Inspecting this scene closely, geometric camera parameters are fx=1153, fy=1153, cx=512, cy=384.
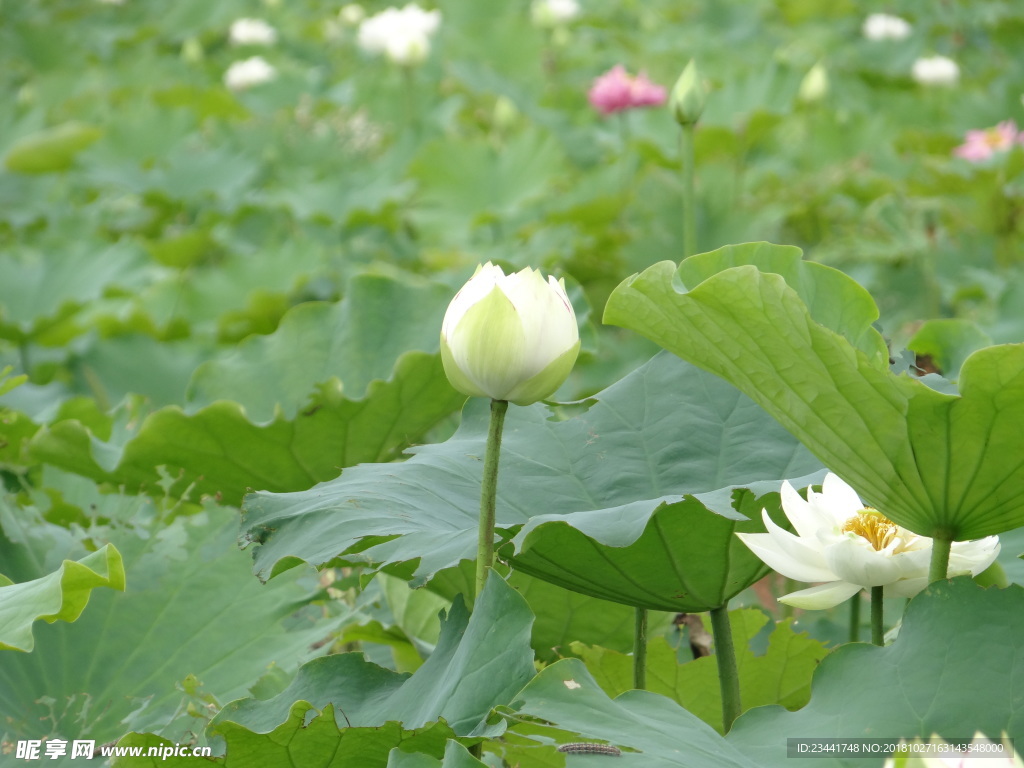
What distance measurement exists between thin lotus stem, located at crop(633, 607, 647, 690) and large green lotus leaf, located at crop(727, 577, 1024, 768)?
167 mm

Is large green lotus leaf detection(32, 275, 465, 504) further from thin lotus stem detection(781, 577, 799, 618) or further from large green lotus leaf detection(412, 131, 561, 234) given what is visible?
large green lotus leaf detection(412, 131, 561, 234)

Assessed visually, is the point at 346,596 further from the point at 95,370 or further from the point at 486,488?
the point at 95,370

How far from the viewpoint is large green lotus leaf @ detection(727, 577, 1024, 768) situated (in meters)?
0.62

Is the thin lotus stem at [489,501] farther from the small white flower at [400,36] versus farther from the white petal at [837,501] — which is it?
the small white flower at [400,36]

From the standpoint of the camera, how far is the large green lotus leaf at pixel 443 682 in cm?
66

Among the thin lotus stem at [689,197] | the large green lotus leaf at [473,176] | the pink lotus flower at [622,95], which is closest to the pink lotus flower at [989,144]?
the pink lotus flower at [622,95]

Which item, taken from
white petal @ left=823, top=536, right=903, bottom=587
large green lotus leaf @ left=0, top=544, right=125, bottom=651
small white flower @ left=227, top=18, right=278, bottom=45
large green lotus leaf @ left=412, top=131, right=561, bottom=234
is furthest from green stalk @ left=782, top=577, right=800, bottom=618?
small white flower @ left=227, top=18, right=278, bottom=45

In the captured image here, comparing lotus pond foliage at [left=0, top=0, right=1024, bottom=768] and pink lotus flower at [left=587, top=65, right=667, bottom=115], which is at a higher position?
pink lotus flower at [left=587, top=65, right=667, bottom=115]

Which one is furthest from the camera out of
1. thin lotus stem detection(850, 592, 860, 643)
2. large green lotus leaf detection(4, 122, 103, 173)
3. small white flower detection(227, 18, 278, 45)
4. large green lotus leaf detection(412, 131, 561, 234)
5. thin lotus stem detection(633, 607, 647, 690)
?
small white flower detection(227, 18, 278, 45)

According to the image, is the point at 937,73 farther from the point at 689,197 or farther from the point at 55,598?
the point at 55,598

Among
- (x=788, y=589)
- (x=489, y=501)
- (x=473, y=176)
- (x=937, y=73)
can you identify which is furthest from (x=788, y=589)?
(x=937, y=73)

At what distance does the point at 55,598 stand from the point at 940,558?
1.72 ft

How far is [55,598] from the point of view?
684 millimetres

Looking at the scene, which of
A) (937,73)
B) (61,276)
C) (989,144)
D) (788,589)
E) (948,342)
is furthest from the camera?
(937,73)
